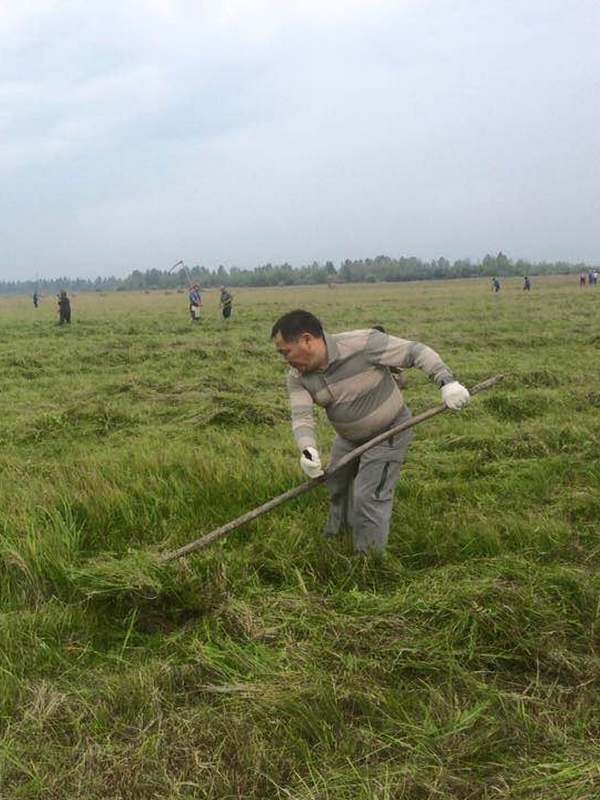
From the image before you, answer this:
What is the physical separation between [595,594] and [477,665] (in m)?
0.70

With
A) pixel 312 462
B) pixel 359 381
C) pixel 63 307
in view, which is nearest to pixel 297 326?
pixel 359 381

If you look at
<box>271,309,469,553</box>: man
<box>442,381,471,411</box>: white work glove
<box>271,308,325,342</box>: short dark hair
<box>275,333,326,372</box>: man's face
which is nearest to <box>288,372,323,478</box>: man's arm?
<box>271,309,469,553</box>: man

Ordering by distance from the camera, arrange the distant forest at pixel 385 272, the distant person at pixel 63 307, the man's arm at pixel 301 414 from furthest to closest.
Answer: the distant forest at pixel 385 272
the distant person at pixel 63 307
the man's arm at pixel 301 414

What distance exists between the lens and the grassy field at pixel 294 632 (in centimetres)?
207

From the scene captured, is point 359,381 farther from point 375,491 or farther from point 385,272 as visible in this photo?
point 385,272

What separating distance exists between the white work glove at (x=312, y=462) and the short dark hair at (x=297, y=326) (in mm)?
605

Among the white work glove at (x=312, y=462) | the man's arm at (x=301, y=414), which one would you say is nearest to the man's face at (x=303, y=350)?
the man's arm at (x=301, y=414)

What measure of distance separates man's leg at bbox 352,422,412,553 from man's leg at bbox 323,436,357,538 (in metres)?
0.21

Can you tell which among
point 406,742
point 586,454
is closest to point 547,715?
point 406,742

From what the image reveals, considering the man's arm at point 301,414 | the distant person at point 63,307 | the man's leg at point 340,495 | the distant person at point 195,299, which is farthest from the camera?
the distant person at point 195,299

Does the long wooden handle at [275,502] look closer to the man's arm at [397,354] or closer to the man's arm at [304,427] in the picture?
the man's arm at [304,427]

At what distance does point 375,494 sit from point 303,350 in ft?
2.81


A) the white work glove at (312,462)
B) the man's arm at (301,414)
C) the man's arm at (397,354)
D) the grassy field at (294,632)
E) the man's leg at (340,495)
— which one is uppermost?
the man's arm at (397,354)

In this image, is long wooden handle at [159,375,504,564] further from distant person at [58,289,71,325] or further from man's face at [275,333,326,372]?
distant person at [58,289,71,325]
